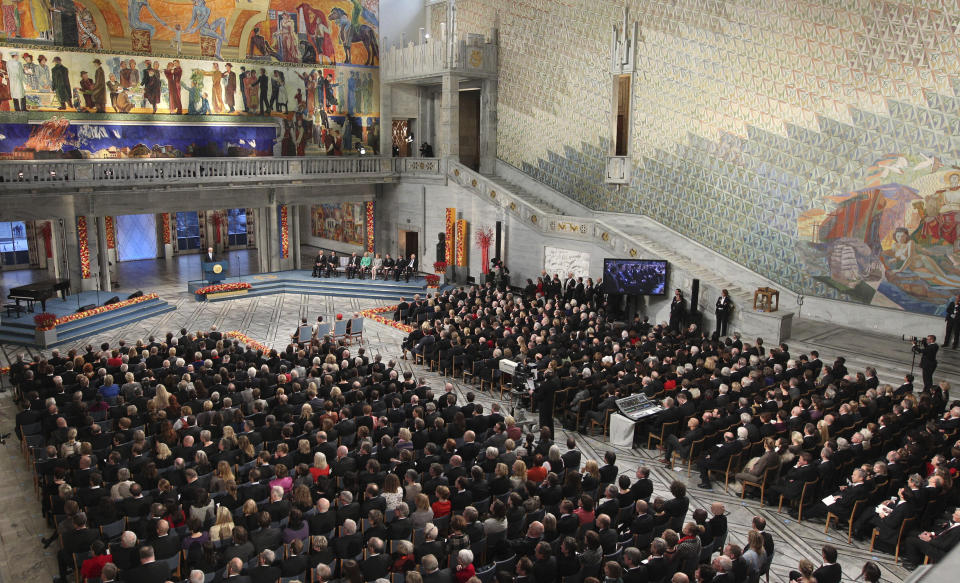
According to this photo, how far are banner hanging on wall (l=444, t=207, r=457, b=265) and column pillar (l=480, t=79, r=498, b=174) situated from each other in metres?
2.85

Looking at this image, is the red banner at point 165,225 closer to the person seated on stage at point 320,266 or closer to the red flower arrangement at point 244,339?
the person seated on stage at point 320,266

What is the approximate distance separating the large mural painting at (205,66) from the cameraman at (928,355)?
22.1m

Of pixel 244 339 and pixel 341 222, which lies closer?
pixel 244 339


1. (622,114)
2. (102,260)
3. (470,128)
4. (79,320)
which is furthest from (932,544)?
(470,128)

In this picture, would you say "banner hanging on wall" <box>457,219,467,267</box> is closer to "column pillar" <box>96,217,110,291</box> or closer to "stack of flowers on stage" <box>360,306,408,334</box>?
"stack of flowers on stage" <box>360,306,408,334</box>

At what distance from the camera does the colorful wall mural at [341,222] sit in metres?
33.0

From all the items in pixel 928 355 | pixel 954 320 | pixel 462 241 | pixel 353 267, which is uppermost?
pixel 462 241

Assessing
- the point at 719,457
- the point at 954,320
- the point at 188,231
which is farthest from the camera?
the point at 188,231

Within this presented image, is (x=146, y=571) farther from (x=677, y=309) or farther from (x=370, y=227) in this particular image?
(x=370, y=227)

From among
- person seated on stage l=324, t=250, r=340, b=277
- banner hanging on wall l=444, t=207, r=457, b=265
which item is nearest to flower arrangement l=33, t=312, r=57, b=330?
person seated on stage l=324, t=250, r=340, b=277

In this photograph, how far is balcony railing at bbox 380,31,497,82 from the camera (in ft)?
86.9

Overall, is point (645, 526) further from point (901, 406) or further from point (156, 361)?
point (156, 361)

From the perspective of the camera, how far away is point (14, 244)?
27.0m

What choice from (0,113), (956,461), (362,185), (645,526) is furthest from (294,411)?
(362,185)
